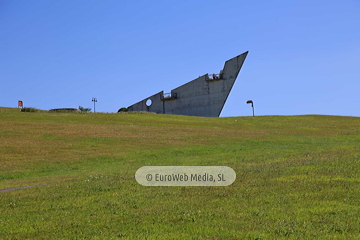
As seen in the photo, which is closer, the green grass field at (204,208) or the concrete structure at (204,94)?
the green grass field at (204,208)

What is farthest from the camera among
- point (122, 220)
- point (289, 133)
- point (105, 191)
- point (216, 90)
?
point (216, 90)

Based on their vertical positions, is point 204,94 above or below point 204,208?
above

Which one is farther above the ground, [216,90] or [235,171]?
[216,90]

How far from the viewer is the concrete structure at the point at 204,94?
226 feet

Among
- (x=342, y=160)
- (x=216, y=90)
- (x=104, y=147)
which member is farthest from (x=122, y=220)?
(x=216, y=90)

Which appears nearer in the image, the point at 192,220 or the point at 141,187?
the point at 192,220

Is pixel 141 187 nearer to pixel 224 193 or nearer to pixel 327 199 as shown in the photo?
pixel 224 193

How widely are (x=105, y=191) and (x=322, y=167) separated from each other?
7699 mm

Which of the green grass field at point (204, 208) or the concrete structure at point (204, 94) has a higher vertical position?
the concrete structure at point (204, 94)

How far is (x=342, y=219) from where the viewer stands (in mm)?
7723

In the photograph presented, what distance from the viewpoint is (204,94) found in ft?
235

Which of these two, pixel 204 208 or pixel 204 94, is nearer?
pixel 204 208

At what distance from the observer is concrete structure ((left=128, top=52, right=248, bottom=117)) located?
69000 millimetres

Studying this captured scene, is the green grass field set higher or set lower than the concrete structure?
lower
